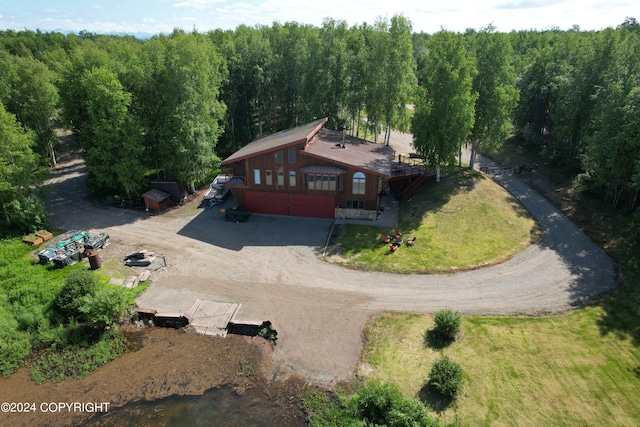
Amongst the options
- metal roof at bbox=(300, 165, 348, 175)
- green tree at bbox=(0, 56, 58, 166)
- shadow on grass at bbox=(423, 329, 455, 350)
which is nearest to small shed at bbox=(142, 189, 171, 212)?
metal roof at bbox=(300, 165, 348, 175)

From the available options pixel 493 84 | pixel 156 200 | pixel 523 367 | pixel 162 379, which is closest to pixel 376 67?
pixel 493 84

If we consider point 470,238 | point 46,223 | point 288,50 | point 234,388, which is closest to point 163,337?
point 234,388

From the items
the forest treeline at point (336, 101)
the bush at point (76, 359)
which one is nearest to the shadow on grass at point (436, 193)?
the forest treeline at point (336, 101)

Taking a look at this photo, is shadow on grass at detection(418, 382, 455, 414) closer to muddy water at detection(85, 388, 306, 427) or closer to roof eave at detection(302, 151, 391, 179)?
muddy water at detection(85, 388, 306, 427)

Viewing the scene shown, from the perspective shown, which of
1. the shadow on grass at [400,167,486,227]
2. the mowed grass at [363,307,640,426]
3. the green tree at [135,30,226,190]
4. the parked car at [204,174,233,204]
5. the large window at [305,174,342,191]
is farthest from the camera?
the parked car at [204,174,233,204]

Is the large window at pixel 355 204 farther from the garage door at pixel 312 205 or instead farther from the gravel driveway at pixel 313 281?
the gravel driveway at pixel 313 281

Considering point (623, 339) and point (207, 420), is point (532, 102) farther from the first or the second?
point (207, 420)

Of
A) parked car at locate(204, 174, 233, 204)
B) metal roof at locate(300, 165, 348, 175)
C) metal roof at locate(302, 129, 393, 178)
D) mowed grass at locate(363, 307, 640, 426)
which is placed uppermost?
metal roof at locate(302, 129, 393, 178)
